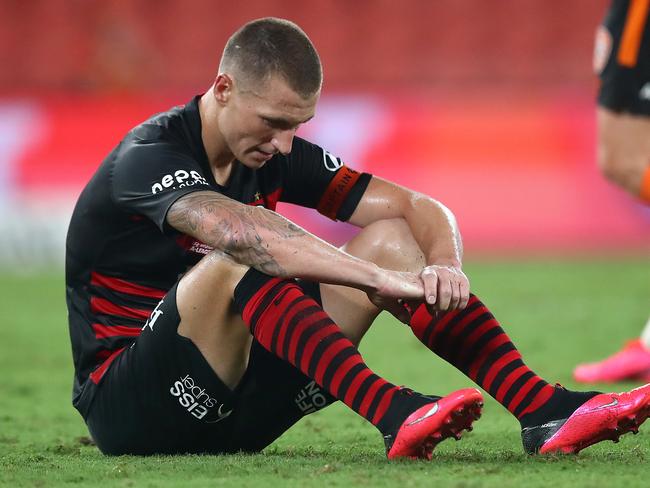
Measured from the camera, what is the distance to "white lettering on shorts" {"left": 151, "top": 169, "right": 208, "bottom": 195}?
116 inches

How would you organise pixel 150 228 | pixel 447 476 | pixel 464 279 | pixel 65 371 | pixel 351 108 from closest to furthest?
1. pixel 447 476
2. pixel 464 279
3. pixel 150 228
4. pixel 65 371
5. pixel 351 108

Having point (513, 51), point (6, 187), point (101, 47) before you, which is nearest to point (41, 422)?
point (6, 187)

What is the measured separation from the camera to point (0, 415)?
426cm

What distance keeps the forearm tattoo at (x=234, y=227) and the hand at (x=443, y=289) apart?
1.12 feet

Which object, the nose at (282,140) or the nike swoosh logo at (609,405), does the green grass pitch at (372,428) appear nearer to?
the nike swoosh logo at (609,405)

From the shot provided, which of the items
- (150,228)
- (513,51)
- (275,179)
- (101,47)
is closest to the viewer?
(150,228)

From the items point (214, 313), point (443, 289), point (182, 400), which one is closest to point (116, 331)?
point (182, 400)

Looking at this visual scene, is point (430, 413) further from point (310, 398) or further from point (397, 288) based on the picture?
point (310, 398)

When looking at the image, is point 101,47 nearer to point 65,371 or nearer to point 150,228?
point 65,371

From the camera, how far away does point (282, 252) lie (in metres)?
2.85

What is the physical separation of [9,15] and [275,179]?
417 inches

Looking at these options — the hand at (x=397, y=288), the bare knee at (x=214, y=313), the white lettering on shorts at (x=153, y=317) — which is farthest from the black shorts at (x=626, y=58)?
the white lettering on shorts at (x=153, y=317)

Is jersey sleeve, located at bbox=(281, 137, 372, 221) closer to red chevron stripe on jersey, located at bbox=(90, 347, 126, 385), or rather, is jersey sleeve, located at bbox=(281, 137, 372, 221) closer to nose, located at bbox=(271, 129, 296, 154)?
nose, located at bbox=(271, 129, 296, 154)

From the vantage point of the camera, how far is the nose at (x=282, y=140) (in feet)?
10.2
